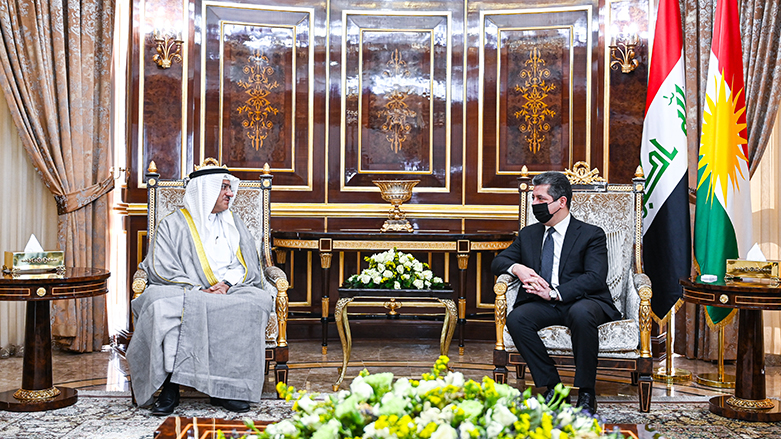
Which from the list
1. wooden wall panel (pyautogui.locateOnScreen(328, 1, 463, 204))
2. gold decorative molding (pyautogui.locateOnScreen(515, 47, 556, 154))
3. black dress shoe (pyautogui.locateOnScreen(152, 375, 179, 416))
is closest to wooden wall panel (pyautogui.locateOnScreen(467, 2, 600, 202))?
gold decorative molding (pyautogui.locateOnScreen(515, 47, 556, 154))

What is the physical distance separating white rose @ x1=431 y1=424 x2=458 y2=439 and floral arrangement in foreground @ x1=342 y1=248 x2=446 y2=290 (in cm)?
267

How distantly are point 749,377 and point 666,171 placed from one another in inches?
54.3

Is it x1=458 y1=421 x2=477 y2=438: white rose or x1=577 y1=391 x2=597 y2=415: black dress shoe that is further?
x1=577 y1=391 x2=597 y2=415: black dress shoe

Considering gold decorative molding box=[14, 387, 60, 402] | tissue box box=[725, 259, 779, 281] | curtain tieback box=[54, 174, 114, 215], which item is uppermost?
curtain tieback box=[54, 174, 114, 215]

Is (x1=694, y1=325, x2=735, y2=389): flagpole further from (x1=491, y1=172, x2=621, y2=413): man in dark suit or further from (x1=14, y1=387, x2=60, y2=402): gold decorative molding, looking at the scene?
(x1=14, y1=387, x2=60, y2=402): gold decorative molding

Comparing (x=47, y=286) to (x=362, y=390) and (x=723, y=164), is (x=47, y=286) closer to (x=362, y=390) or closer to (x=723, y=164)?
(x=362, y=390)

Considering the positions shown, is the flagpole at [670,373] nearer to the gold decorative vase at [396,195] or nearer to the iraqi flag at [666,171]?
the iraqi flag at [666,171]

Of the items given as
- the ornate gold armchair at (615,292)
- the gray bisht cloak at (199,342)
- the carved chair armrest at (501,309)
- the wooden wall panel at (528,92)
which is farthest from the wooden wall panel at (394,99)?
the gray bisht cloak at (199,342)

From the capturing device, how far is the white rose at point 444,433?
1.10 metres

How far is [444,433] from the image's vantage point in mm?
1107

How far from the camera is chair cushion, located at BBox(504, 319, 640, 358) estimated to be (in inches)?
132

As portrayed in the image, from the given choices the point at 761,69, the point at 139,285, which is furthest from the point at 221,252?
the point at 761,69

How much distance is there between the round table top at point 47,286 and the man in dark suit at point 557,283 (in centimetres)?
206

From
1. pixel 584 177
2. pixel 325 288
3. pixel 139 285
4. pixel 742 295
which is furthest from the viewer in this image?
pixel 325 288
